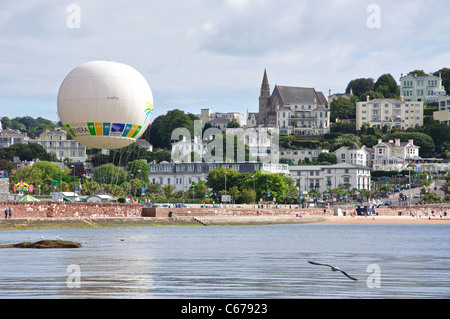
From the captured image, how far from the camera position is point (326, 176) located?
563 ft

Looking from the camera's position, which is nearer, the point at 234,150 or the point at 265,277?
the point at 265,277

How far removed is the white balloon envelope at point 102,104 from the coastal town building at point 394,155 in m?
Answer: 136

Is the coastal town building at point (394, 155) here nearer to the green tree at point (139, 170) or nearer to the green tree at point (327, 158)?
the green tree at point (327, 158)

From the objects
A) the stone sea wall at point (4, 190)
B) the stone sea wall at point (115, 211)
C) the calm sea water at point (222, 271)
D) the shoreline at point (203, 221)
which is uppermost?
the stone sea wall at point (4, 190)

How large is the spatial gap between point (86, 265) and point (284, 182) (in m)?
100

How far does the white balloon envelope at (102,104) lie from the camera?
57656mm

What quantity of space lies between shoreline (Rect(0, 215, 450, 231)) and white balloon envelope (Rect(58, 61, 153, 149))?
1529 cm

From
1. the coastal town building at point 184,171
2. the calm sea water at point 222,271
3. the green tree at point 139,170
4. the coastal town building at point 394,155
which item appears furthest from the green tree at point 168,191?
the calm sea water at point 222,271

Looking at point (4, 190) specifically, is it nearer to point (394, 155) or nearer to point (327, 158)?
point (327, 158)

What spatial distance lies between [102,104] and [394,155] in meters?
145

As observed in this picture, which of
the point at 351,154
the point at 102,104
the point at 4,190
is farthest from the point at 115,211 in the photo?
the point at 351,154
